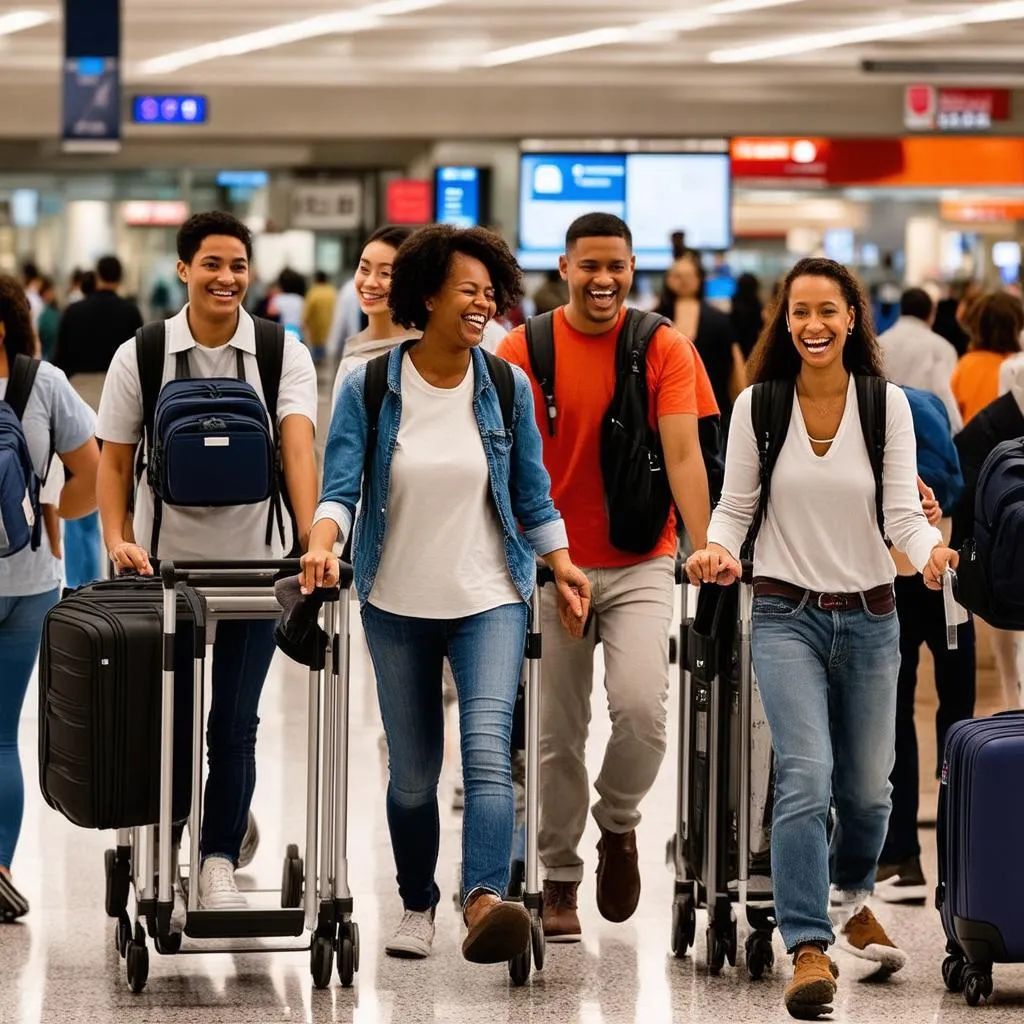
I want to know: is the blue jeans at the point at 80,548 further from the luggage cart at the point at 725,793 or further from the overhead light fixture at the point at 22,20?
the overhead light fixture at the point at 22,20

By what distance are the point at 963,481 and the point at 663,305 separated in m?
6.59

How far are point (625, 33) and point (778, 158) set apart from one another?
637cm

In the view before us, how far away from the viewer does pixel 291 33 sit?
62.8 ft

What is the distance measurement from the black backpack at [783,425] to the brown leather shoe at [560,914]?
118cm

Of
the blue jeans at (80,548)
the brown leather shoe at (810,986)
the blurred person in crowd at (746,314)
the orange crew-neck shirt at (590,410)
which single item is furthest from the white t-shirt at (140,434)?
the blurred person in crowd at (746,314)

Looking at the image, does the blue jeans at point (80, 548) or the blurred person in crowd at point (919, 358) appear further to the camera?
the blue jeans at point (80, 548)

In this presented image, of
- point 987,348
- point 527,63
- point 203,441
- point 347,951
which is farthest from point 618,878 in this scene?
point 527,63

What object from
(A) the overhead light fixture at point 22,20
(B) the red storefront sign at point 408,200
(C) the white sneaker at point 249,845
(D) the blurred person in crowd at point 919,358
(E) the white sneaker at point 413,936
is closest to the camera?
(E) the white sneaker at point 413,936

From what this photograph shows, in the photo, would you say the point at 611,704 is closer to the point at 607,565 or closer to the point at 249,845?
the point at 607,565

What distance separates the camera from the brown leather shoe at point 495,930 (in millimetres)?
4320

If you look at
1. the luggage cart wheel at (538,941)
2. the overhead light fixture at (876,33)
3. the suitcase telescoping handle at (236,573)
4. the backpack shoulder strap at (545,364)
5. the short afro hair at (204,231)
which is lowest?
the luggage cart wheel at (538,941)

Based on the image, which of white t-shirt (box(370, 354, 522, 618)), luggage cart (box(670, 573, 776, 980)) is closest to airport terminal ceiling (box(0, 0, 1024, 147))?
luggage cart (box(670, 573, 776, 980))

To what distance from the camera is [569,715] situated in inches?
205

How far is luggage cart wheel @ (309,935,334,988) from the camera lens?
186 inches
